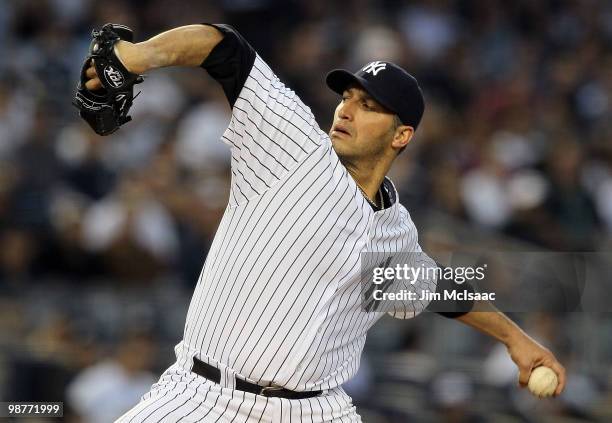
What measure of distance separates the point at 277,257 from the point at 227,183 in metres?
3.73

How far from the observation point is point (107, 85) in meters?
2.91

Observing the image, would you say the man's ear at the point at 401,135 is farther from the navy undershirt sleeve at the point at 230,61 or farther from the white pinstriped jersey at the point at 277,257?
the navy undershirt sleeve at the point at 230,61

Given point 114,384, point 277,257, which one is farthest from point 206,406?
point 114,384

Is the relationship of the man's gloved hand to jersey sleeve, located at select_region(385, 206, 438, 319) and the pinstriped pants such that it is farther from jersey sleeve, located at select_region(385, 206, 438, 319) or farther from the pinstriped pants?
jersey sleeve, located at select_region(385, 206, 438, 319)

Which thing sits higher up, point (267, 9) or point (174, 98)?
point (267, 9)

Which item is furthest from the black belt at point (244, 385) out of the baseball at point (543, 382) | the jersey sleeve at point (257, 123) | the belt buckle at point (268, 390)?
the baseball at point (543, 382)

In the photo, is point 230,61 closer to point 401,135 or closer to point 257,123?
point 257,123

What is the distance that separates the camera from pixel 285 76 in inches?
322

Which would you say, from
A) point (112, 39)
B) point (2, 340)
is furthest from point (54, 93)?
point (112, 39)

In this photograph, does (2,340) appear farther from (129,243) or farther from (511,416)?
(511,416)

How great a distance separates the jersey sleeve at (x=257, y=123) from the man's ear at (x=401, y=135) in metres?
0.50

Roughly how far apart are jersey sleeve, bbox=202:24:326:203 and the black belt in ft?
1.72

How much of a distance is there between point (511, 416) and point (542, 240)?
1341 mm

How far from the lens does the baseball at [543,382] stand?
3703 millimetres
